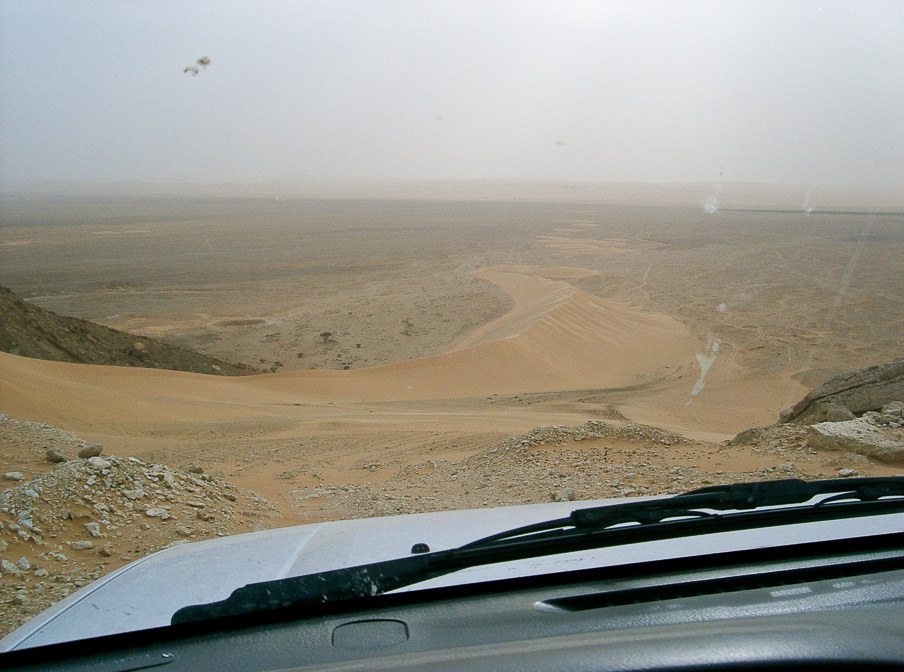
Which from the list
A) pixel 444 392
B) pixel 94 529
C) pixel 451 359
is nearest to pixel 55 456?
pixel 94 529

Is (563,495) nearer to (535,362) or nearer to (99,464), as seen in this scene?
(99,464)

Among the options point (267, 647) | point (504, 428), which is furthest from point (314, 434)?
point (267, 647)

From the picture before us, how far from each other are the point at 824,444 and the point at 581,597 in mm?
5488

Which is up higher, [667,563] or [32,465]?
[667,563]

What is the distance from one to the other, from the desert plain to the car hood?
7.25ft

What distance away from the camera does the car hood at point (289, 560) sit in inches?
68.0

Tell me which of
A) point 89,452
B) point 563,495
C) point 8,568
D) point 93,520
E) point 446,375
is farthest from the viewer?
point 446,375

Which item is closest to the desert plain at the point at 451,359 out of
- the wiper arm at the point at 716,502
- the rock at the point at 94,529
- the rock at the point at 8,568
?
the rock at the point at 94,529

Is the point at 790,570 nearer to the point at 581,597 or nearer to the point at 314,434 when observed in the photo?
the point at 581,597

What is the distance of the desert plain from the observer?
21.6ft

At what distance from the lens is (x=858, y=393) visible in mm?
7730

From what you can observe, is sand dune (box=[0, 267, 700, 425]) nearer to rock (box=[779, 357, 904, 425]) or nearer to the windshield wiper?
rock (box=[779, 357, 904, 425])

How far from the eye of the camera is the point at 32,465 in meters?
5.48

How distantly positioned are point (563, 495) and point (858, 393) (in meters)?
4.59
